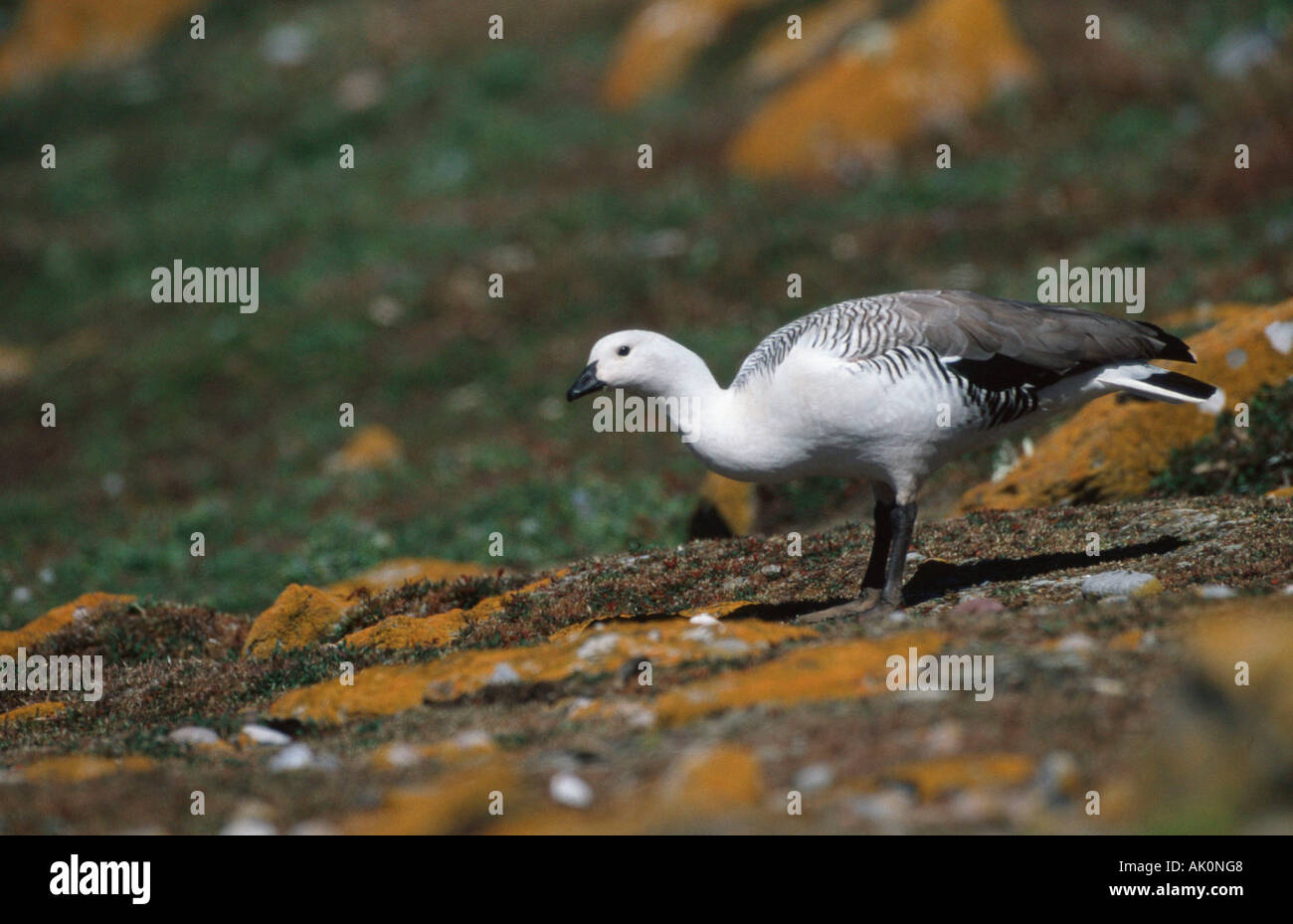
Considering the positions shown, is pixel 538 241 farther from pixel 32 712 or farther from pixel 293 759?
pixel 293 759

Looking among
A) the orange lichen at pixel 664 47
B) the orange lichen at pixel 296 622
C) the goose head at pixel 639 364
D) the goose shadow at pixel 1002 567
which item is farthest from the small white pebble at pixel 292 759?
the orange lichen at pixel 664 47

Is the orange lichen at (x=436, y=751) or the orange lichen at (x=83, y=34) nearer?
the orange lichen at (x=436, y=751)

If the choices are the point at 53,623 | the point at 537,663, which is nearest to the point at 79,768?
the point at 537,663

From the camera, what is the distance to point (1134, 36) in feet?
82.6

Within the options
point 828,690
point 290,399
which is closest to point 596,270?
point 290,399

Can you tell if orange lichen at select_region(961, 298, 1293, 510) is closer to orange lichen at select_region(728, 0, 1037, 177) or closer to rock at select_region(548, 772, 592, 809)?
rock at select_region(548, 772, 592, 809)

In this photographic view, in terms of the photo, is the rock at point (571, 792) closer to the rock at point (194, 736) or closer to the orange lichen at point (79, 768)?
the orange lichen at point (79, 768)

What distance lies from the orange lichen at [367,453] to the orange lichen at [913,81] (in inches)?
365

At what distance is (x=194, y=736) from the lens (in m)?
8.05

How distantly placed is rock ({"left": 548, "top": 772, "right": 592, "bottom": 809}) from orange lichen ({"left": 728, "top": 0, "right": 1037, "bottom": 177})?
64.9 ft

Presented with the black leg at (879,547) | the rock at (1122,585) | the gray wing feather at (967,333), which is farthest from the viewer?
the black leg at (879,547)

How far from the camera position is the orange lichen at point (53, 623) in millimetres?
11531
